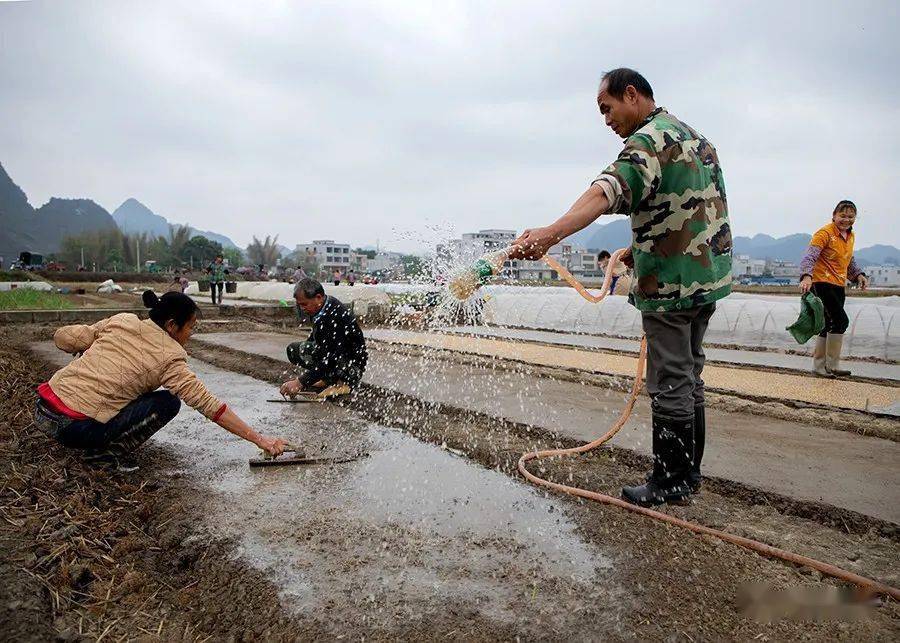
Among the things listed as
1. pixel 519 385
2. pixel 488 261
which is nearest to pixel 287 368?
pixel 519 385

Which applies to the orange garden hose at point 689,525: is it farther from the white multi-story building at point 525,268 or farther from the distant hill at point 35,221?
the distant hill at point 35,221

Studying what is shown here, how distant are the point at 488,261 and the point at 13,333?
1011 centimetres

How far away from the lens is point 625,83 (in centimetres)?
249

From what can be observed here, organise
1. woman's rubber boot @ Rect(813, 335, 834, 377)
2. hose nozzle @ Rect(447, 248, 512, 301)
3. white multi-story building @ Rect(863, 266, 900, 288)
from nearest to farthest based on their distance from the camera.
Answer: hose nozzle @ Rect(447, 248, 512, 301)
woman's rubber boot @ Rect(813, 335, 834, 377)
white multi-story building @ Rect(863, 266, 900, 288)

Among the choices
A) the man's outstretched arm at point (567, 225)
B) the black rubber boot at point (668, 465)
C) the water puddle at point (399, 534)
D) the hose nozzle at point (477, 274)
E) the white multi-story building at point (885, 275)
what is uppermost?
the white multi-story building at point (885, 275)

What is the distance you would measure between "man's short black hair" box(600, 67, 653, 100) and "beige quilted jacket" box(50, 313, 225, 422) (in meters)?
2.40

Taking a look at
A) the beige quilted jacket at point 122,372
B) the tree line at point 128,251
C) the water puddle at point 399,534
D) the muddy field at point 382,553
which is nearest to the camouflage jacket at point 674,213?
the muddy field at point 382,553

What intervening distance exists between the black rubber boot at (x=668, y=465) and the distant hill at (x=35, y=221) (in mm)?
138361

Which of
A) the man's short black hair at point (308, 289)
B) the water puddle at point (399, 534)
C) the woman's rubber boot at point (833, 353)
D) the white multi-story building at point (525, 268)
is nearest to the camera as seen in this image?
the water puddle at point (399, 534)

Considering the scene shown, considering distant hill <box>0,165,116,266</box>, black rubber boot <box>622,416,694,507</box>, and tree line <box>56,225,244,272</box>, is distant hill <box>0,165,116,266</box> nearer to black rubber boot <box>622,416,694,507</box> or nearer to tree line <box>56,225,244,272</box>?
tree line <box>56,225,244,272</box>

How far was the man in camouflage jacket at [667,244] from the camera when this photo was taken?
2.27 m

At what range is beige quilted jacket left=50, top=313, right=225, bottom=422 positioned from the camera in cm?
281

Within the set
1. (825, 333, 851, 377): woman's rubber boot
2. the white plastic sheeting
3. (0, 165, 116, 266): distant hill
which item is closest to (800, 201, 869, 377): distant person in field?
(825, 333, 851, 377): woman's rubber boot

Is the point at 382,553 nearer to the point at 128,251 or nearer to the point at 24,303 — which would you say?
the point at 24,303
